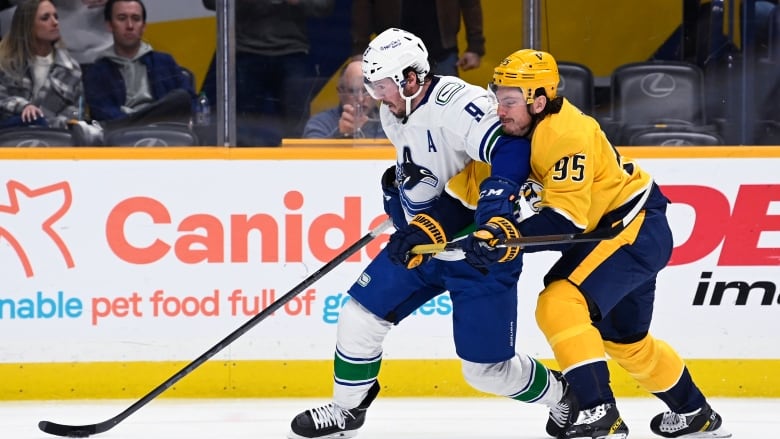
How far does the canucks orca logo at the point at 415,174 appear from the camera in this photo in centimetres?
391

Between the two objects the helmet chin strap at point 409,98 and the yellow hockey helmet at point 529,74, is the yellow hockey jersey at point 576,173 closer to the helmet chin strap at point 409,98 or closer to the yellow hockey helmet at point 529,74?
the yellow hockey helmet at point 529,74

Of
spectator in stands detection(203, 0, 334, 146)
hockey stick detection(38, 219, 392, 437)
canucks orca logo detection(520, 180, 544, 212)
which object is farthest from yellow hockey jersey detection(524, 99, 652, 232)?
spectator in stands detection(203, 0, 334, 146)

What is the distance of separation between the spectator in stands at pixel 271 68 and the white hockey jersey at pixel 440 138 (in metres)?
1.17

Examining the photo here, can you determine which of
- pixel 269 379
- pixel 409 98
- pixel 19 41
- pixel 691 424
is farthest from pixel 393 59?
pixel 19 41

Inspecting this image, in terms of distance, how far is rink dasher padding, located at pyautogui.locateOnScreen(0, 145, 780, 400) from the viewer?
4.89 metres

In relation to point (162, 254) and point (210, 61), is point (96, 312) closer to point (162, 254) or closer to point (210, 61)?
point (162, 254)

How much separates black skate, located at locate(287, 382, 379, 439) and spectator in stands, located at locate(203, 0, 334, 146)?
123cm

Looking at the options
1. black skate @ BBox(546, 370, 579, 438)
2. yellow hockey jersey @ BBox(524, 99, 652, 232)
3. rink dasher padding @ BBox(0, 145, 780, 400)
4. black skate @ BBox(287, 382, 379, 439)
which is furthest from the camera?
rink dasher padding @ BBox(0, 145, 780, 400)

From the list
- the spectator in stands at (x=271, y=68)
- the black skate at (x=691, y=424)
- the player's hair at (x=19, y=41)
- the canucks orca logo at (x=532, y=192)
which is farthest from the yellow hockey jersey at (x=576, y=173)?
the player's hair at (x=19, y=41)

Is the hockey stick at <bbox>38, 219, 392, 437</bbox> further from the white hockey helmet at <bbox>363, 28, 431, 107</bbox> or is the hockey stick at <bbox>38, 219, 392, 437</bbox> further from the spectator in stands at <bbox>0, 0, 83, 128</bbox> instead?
the spectator in stands at <bbox>0, 0, 83, 128</bbox>

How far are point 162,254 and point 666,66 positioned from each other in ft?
6.57

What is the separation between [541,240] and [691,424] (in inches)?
36.5

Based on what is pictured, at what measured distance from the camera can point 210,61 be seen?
5.11 m

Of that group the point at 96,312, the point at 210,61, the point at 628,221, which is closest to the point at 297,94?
the point at 210,61
